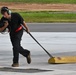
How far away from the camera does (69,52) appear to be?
1495 cm

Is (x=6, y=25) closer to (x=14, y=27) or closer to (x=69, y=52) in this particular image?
(x=14, y=27)

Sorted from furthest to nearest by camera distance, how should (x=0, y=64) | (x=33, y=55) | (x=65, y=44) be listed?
(x=65, y=44), (x=33, y=55), (x=0, y=64)

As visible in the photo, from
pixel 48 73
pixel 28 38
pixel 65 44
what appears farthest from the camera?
pixel 28 38

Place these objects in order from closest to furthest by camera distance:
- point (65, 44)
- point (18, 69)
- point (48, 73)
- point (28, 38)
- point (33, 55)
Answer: point (48, 73) → point (18, 69) → point (33, 55) → point (65, 44) → point (28, 38)

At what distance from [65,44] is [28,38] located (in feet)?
9.24

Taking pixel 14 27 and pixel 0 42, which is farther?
pixel 0 42

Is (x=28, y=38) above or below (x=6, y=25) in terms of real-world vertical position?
below

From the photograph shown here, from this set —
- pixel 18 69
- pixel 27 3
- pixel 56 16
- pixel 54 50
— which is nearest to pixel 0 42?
pixel 54 50

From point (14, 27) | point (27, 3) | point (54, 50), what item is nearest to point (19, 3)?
point (27, 3)

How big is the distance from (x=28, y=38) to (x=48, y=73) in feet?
29.5

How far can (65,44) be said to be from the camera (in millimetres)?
17188

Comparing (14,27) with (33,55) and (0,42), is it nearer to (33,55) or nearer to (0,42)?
(33,55)

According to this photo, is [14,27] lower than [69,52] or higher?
higher

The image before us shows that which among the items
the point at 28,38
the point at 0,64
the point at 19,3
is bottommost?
the point at 19,3
